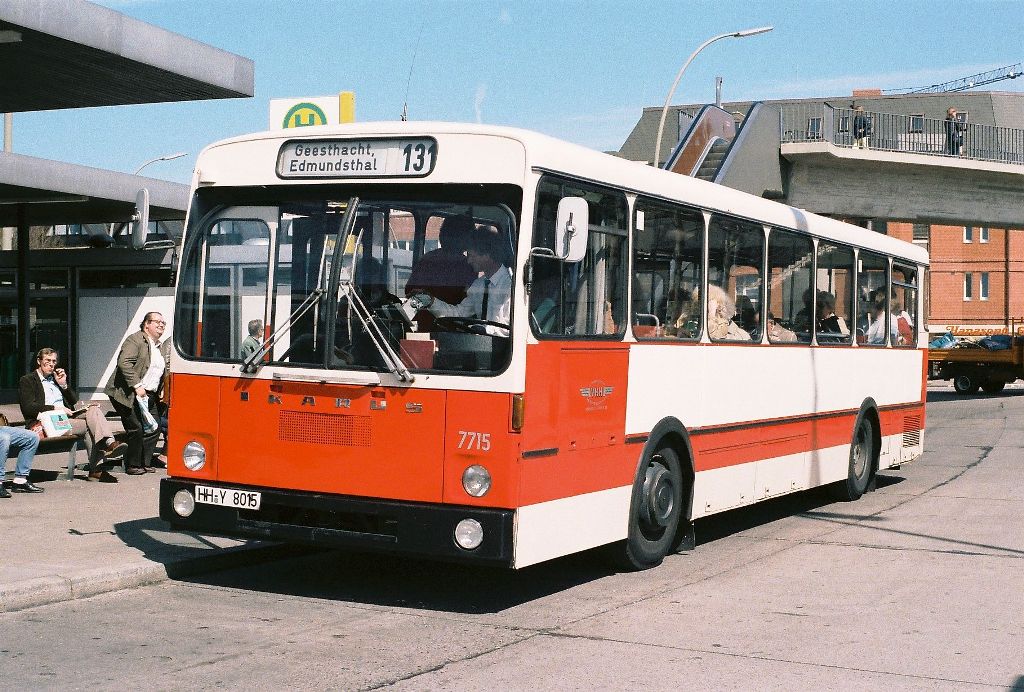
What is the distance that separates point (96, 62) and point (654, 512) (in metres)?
9.44

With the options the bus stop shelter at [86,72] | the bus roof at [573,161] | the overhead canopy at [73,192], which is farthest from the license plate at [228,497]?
the overhead canopy at [73,192]

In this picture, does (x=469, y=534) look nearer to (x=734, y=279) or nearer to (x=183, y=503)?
(x=183, y=503)

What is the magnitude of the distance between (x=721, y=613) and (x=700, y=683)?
1.84 m

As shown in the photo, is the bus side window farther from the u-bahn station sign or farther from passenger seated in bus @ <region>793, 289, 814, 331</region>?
the u-bahn station sign

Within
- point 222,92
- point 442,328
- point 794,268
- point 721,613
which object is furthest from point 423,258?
point 222,92

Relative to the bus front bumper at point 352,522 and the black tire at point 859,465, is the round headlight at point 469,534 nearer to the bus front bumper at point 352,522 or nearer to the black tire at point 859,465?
the bus front bumper at point 352,522

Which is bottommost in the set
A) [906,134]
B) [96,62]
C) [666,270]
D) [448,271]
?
[448,271]

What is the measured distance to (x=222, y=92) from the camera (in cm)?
1728

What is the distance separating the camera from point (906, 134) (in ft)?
123

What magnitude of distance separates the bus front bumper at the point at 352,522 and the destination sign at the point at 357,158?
1.93 metres

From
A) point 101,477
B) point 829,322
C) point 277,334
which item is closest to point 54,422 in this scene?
point 101,477

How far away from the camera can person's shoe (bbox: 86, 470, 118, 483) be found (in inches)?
549

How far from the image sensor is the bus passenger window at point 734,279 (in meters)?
10.7

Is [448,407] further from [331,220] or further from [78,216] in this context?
[78,216]
